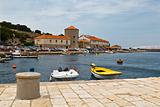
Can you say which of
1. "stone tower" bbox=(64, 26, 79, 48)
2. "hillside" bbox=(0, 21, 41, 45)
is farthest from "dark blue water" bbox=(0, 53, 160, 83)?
"stone tower" bbox=(64, 26, 79, 48)

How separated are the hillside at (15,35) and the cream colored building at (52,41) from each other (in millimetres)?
8365

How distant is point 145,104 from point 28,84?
14.5 ft

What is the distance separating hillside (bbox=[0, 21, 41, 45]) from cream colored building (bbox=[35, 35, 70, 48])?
836 centimetres

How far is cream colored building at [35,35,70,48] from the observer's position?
16400 cm

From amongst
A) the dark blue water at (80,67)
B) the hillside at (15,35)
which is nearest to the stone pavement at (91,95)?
the dark blue water at (80,67)

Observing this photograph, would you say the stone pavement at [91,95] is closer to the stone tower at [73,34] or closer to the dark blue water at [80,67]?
the dark blue water at [80,67]

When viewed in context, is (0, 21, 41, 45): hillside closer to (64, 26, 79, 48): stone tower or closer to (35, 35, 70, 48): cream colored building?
(35, 35, 70, 48): cream colored building

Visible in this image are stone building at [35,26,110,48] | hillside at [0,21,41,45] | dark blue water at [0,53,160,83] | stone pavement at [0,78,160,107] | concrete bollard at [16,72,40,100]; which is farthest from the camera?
stone building at [35,26,110,48]

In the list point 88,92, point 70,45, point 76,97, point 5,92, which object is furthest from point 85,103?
point 70,45

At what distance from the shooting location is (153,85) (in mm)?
13281

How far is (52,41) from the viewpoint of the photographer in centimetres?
16850

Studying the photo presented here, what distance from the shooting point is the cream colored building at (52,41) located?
164000 mm

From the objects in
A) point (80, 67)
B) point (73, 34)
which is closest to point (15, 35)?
point (73, 34)

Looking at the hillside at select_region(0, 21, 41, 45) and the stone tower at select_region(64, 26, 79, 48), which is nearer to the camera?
the hillside at select_region(0, 21, 41, 45)
